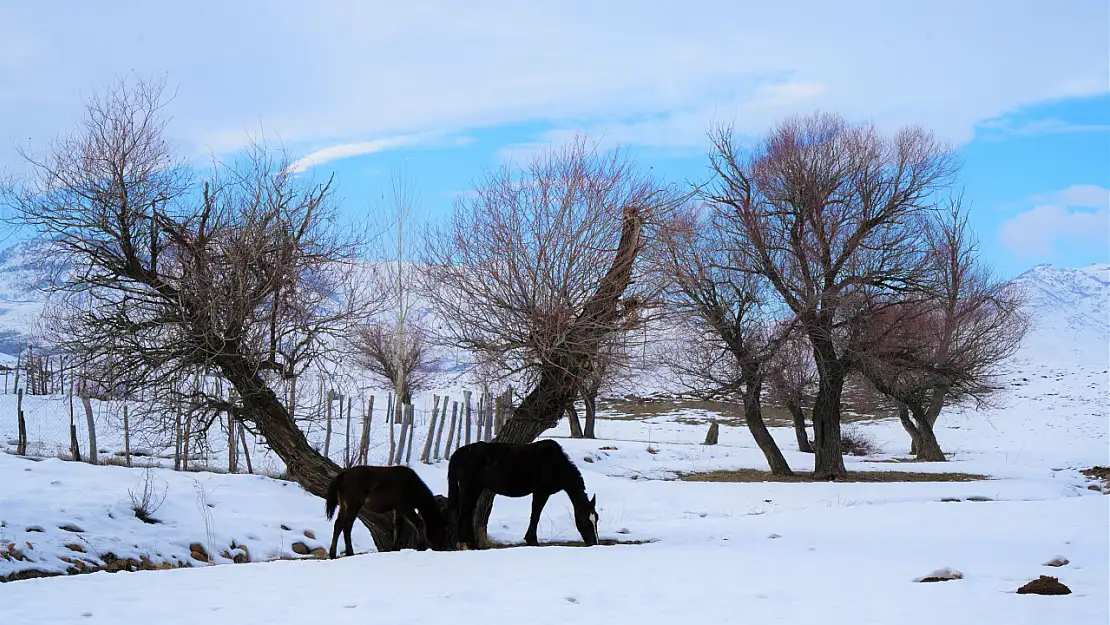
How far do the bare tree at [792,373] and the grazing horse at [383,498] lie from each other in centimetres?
1260

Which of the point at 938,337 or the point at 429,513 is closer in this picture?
the point at 429,513

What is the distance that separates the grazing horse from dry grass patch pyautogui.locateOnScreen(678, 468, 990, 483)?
1238 centimetres

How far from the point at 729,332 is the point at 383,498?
13.7m

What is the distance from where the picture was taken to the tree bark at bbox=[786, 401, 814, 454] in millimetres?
26172

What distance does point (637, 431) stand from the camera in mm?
41344

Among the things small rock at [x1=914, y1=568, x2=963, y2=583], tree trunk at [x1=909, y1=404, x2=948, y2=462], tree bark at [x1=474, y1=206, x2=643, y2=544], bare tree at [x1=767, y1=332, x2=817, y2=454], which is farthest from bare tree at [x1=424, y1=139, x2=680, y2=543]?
tree trunk at [x1=909, y1=404, x2=948, y2=462]

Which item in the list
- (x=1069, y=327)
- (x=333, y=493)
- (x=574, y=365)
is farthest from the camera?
(x=1069, y=327)

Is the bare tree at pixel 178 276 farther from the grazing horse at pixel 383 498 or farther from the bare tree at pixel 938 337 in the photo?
the bare tree at pixel 938 337

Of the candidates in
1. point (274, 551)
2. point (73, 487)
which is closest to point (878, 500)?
point (274, 551)

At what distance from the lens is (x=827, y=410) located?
23797 millimetres

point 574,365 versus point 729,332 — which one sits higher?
point 729,332

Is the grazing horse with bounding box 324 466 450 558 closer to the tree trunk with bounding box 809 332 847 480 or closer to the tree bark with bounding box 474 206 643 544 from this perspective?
the tree bark with bounding box 474 206 643 544

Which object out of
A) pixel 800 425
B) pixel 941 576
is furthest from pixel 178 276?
pixel 800 425

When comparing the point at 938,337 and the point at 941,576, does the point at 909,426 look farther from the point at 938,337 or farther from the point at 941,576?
the point at 941,576
